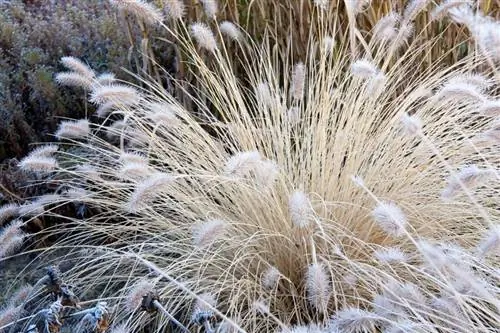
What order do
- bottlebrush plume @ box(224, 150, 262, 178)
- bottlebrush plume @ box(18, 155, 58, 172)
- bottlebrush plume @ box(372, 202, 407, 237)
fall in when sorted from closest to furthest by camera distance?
bottlebrush plume @ box(372, 202, 407, 237) < bottlebrush plume @ box(224, 150, 262, 178) < bottlebrush plume @ box(18, 155, 58, 172)

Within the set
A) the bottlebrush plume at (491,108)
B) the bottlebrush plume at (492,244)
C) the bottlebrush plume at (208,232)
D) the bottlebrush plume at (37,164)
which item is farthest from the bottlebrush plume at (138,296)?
the bottlebrush plume at (491,108)

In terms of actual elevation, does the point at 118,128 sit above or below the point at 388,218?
below

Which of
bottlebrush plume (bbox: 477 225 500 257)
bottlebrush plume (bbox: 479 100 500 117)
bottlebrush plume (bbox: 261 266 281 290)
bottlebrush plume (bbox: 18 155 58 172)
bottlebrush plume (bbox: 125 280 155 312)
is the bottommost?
bottlebrush plume (bbox: 261 266 281 290)

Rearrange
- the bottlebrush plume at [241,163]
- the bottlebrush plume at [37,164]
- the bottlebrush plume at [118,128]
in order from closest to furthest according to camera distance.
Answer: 1. the bottlebrush plume at [241,163]
2. the bottlebrush plume at [37,164]
3. the bottlebrush plume at [118,128]

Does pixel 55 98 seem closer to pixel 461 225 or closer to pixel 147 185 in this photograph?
pixel 147 185

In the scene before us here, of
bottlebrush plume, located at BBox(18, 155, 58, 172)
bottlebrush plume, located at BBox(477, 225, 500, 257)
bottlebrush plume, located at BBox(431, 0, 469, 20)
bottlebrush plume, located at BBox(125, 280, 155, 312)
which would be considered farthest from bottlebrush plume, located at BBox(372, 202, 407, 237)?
bottlebrush plume, located at BBox(18, 155, 58, 172)

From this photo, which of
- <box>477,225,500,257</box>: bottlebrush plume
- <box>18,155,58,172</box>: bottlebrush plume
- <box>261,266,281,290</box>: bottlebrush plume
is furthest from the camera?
<box>18,155,58,172</box>: bottlebrush plume

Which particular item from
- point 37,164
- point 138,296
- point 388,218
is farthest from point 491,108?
point 37,164

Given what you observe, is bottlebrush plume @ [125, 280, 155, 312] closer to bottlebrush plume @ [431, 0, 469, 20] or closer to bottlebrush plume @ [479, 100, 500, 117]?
bottlebrush plume @ [479, 100, 500, 117]

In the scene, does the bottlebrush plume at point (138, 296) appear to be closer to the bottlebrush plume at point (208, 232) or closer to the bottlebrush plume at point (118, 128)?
the bottlebrush plume at point (208, 232)

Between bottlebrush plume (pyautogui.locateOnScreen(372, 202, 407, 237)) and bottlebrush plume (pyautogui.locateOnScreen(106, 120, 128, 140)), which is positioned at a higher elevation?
bottlebrush plume (pyautogui.locateOnScreen(372, 202, 407, 237))

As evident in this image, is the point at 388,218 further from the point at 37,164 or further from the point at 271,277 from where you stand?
the point at 37,164

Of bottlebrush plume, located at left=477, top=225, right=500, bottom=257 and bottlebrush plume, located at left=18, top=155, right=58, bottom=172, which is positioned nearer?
bottlebrush plume, located at left=477, top=225, right=500, bottom=257
